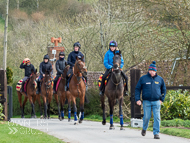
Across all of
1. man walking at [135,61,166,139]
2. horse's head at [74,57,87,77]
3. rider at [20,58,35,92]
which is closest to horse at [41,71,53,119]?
rider at [20,58,35,92]

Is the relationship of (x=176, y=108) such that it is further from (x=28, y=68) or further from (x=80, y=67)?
(x=28, y=68)

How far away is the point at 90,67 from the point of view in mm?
34594

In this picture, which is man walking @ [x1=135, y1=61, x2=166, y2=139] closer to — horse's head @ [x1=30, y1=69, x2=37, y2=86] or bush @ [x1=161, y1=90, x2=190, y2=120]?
bush @ [x1=161, y1=90, x2=190, y2=120]

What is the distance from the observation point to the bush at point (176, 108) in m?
14.5

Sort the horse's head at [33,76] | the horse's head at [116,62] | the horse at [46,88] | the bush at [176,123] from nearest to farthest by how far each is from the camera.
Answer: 1. the horse's head at [116,62]
2. the bush at [176,123]
3. the horse at [46,88]
4. the horse's head at [33,76]

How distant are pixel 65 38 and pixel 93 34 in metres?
4.68

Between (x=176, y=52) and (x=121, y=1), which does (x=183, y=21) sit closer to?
(x=176, y=52)

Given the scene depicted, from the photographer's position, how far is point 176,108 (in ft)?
48.0

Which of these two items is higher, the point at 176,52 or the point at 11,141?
the point at 176,52

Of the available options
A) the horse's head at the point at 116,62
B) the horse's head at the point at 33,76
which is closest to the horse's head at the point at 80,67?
the horse's head at the point at 116,62

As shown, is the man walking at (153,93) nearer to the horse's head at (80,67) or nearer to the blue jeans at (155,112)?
the blue jeans at (155,112)

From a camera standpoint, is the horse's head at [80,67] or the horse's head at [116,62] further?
the horse's head at [80,67]

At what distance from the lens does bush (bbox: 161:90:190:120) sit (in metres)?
14.5

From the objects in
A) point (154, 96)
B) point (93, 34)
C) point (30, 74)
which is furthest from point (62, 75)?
point (93, 34)
